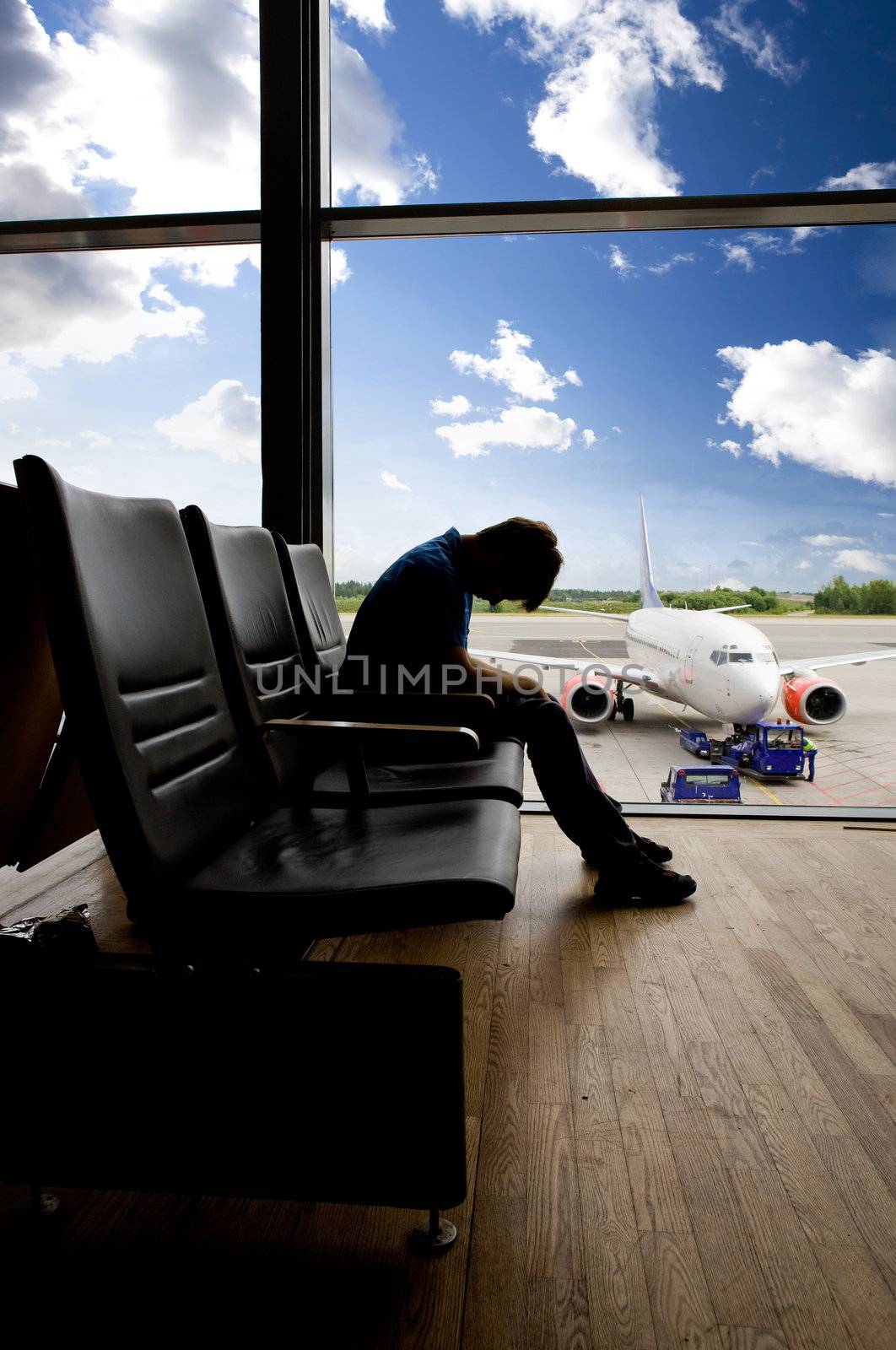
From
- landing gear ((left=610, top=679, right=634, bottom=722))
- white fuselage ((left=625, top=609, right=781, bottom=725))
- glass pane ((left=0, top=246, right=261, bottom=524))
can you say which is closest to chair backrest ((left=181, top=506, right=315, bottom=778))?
glass pane ((left=0, top=246, right=261, bottom=524))

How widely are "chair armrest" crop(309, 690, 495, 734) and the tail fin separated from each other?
7.90 feet

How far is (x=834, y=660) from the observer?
438cm

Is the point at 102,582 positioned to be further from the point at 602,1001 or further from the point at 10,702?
the point at 602,1001

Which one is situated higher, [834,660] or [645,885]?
[834,660]

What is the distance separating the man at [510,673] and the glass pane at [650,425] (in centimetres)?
57

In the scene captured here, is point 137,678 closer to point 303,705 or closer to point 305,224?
point 303,705

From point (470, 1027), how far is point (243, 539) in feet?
3.71

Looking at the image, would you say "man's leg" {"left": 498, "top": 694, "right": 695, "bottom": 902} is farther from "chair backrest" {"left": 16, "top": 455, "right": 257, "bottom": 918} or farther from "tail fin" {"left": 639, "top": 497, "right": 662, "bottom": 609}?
"tail fin" {"left": 639, "top": 497, "right": 662, "bottom": 609}

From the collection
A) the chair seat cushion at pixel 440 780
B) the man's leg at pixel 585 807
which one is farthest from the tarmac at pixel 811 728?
the chair seat cushion at pixel 440 780

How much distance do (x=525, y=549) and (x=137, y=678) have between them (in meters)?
1.27

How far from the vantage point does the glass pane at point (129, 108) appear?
2.86m

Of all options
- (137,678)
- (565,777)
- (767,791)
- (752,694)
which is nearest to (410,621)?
(565,777)

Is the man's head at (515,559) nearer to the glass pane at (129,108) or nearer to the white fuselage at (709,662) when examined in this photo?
the glass pane at (129,108)

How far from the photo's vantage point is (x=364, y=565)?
312 centimetres
